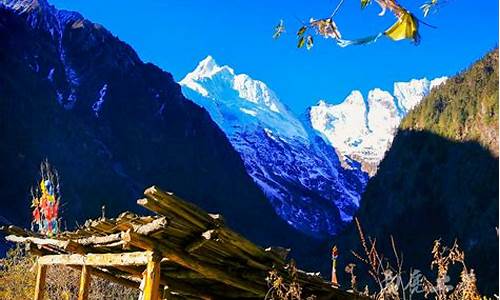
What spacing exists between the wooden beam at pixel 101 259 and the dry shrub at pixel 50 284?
5.52 metres

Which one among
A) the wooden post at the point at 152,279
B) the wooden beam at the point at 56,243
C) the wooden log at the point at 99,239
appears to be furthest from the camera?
the wooden beam at the point at 56,243

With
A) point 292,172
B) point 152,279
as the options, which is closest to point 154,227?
point 152,279

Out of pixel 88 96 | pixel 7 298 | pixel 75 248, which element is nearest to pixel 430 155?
pixel 88 96

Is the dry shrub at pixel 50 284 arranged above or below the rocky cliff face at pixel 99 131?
below

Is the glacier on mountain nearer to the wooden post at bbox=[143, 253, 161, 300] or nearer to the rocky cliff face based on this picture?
the rocky cliff face

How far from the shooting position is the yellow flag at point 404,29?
80.4 inches

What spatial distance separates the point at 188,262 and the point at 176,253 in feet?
0.62

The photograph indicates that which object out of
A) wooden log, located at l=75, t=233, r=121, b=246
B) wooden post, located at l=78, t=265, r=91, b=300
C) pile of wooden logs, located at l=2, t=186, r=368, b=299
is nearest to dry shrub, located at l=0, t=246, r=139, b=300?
wooden post, located at l=78, t=265, r=91, b=300

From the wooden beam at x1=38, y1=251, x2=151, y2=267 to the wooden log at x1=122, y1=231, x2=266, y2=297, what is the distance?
0.68 feet

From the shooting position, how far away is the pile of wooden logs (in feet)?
16.4

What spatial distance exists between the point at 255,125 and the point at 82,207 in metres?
116

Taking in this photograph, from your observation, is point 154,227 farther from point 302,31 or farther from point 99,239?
point 302,31

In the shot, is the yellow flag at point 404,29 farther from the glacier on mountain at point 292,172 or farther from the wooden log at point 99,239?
the glacier on mountain at point 292,172

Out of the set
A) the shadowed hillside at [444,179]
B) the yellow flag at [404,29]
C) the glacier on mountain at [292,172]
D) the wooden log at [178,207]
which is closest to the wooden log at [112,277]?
the wooden log at [178,207]
